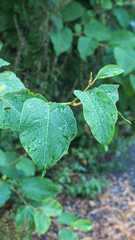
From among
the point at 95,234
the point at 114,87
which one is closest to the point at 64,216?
the point at 95,234

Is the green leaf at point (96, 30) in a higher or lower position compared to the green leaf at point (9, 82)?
lower

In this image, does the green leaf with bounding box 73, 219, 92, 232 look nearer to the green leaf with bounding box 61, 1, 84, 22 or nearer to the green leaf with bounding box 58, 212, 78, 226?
the green leaf with bounding box 58, 212, 78, 226

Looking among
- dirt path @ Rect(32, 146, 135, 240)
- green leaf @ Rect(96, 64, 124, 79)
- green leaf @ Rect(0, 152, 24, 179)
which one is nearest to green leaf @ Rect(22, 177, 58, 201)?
green leaf @ Rect(0, 152, 24, 179)

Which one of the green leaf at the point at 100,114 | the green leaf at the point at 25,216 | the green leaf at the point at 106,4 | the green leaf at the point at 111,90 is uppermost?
the green leaf at the point at 100,114

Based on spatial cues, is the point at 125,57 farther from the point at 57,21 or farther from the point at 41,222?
the point at 41,222

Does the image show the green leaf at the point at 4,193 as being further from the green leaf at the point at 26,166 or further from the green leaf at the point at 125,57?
the green leaf at the point at 125,57

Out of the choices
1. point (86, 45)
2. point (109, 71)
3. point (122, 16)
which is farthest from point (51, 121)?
point (122, 16)

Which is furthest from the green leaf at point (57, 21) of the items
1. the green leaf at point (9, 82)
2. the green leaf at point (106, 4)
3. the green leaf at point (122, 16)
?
the green leaf at point (9, 82)
